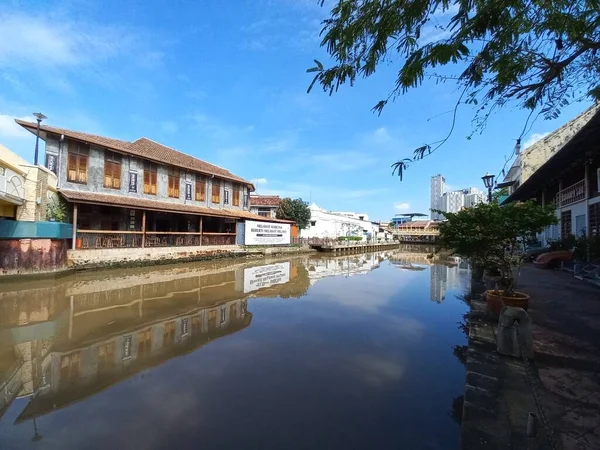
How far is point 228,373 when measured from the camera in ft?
15.0

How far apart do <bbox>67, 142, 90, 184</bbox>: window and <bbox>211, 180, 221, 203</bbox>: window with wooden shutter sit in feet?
28.3

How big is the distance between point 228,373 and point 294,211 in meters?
31.8

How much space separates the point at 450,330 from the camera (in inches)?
263

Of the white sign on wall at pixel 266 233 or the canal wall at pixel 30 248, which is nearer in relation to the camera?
the canal wall at pixel 30 248

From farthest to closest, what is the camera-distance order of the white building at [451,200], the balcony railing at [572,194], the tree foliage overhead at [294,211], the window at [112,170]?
1. the white building at [451,200]
2. the tree foliage overhead at [294,211]
3. the window at [112,170]
4. the balcony railing at [572,194]

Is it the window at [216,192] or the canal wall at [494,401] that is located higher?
the window at [216,192]

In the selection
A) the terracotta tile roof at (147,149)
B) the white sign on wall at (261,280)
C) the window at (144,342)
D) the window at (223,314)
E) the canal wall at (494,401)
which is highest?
the terracotta tile roof at (147,149)

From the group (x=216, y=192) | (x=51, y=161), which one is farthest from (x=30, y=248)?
(x=216, y=192)

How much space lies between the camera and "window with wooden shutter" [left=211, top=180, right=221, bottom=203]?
80.3ft

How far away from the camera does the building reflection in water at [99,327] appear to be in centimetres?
436

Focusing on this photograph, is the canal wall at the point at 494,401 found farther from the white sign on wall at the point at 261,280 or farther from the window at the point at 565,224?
the window at the point at 565,224

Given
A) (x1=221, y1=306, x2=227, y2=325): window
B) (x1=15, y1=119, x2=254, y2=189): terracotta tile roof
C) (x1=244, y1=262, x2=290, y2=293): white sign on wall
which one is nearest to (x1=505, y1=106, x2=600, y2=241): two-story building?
(x1=221, y1=306, x2=227, y2=325): window

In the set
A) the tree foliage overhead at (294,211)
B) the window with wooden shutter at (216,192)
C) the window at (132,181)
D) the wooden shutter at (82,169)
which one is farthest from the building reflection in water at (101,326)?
the tree foliage overhead at (294,211)

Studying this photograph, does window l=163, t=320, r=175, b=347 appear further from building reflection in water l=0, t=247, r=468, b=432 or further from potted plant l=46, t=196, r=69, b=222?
potted plant l=46, t=196, r=69, b=222
